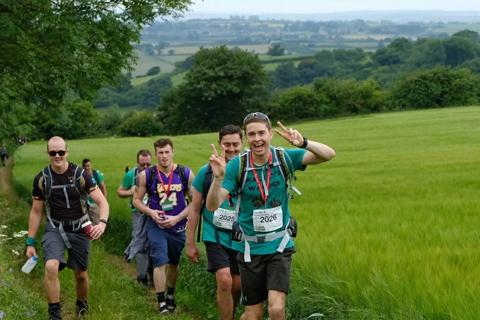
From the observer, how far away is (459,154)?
21.6 metres

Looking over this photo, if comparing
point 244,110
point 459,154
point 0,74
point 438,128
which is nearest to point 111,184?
point 0,74

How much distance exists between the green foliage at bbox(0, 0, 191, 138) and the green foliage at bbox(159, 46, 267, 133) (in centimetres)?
6927

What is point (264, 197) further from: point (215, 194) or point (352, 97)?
point (352, 97)

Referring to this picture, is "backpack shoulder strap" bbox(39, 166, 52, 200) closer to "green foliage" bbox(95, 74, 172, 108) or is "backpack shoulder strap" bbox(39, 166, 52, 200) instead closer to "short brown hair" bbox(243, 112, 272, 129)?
"short brown hair" bbox(243, 112, 272, 129)

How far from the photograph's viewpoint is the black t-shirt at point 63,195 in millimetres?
7848

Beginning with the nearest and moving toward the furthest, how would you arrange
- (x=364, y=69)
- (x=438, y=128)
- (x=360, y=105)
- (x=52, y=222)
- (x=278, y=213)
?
(x=278, y=213)
(x=52, y=222)
(x=438, y=128)
(x=360, y=105)
(x=364, y=69)

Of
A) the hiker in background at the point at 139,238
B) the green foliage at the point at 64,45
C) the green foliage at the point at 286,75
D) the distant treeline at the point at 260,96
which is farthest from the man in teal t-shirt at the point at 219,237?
the green foliage at the point at 286,75

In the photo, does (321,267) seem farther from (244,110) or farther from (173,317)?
(244,110)

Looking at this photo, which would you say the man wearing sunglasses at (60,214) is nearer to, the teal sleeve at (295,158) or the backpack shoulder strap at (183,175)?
the backpack shoulder strap at (183,175)

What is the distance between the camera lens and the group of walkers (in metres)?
6.02

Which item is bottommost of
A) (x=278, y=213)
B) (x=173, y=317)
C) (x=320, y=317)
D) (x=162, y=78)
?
(x=162, y=78)

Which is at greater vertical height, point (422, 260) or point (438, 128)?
point (422, 260)

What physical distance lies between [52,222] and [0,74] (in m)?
8.78

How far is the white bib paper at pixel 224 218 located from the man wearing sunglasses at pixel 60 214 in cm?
131
